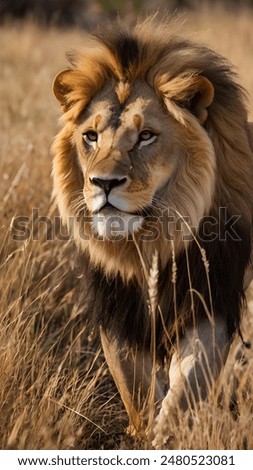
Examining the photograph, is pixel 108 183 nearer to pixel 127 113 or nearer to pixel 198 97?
pixel 127 113

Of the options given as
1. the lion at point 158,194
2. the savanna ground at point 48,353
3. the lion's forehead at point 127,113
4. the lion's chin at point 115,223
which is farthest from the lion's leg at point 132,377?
the lion's forehead at point 127,113

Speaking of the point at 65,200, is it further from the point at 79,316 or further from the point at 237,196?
the point at 79,316

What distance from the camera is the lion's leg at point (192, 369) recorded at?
14.2 ft

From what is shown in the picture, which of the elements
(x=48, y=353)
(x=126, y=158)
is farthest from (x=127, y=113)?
(x=48, y=353)

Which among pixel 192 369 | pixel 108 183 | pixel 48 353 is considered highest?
pixel 108 183

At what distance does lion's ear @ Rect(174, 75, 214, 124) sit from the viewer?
14.8 feet

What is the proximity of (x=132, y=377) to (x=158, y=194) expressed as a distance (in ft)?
2.94

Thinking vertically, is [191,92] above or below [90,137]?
above

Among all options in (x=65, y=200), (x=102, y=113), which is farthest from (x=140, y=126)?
(x=65, y=200)

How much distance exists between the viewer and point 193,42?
490cm

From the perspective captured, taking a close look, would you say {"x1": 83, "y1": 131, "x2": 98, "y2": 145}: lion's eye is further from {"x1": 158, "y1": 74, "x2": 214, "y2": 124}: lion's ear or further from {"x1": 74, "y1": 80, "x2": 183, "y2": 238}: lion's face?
{"x1": 158, "y1": 74, "x2": 214, "y2": 124}: lion's ear

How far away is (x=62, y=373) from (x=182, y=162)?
4.39ft

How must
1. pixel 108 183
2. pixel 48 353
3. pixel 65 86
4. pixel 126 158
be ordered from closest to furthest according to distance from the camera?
pixel 108 183 < pixel 126 158 < pixel 65 86 < pixel 48 353

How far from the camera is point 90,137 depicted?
4625mm
